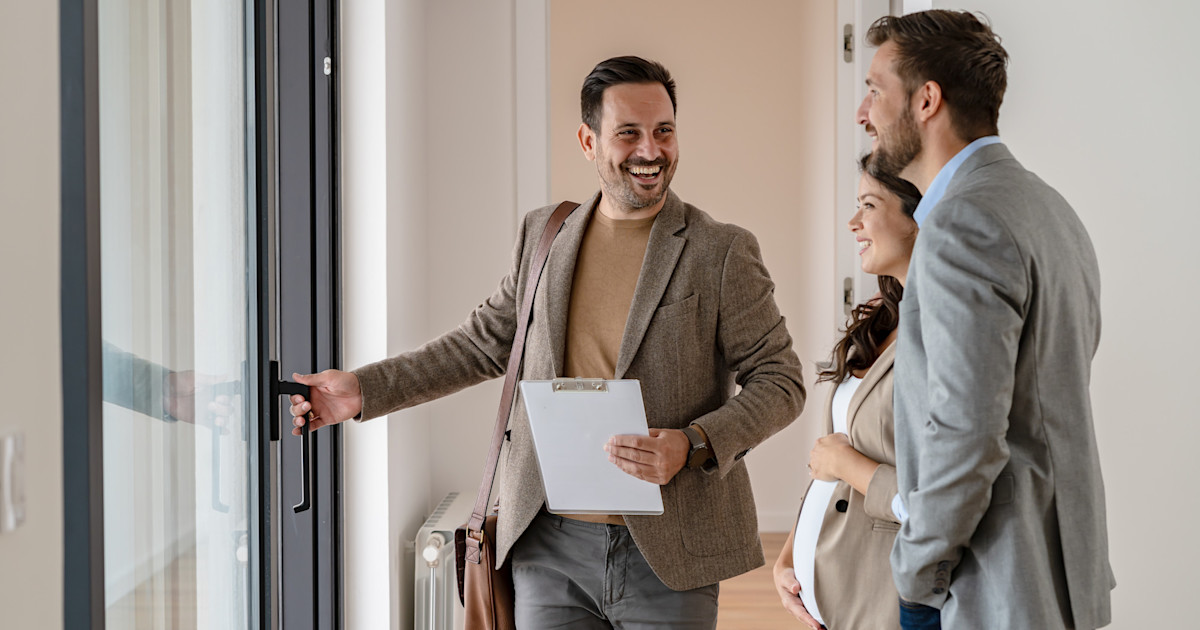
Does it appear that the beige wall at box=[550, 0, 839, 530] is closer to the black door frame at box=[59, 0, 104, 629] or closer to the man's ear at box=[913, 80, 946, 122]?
the man's ear at box=[913, 80, 946, 122]

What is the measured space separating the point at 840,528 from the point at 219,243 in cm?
111

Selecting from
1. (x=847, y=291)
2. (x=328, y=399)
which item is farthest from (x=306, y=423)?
(x=847, y=291)

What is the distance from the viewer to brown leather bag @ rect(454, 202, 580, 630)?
1.70m

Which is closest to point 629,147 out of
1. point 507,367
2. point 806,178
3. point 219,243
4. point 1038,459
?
point 507,367

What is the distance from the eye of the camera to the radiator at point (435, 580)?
103 inches

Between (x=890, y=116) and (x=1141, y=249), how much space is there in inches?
40.5

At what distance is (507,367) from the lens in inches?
71.4

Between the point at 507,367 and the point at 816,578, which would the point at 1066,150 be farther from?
the point at 507,367

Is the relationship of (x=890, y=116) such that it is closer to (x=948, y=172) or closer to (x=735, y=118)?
(x=948, y=172)

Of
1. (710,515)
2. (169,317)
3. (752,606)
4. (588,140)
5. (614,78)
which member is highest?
(614,78)

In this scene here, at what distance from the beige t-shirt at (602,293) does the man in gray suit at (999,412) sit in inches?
23.5

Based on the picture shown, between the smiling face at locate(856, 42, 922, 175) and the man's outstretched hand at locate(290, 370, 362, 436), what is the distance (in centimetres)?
98

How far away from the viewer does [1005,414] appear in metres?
1.08

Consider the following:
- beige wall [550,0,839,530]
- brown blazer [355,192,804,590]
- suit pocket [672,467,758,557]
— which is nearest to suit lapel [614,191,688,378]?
brown blazer [355,192,804,590]
